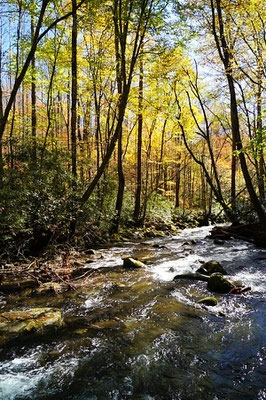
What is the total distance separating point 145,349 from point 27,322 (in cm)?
194

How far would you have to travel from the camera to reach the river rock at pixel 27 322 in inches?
148

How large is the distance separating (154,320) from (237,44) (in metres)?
13.3

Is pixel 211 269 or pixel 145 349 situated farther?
pixel 211 269

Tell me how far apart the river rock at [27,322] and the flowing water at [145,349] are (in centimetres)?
22

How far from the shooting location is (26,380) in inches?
114

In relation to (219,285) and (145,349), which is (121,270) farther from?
(145,349)

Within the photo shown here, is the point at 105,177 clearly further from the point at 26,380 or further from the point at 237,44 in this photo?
the point at 26,380

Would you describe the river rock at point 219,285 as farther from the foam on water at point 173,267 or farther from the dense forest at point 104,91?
the dense forest at point 104,91

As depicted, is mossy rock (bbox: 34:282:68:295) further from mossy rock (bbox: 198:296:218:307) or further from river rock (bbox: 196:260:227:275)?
river rock (bbox: 196:260:227:275)

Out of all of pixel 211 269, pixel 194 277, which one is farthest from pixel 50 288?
pixel 211 269

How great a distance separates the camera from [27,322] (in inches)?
157

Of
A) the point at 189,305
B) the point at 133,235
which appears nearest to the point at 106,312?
the point at 189,305

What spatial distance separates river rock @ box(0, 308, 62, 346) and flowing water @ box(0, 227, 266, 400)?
219 mm

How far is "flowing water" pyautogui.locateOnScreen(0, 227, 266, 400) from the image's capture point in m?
2.78
